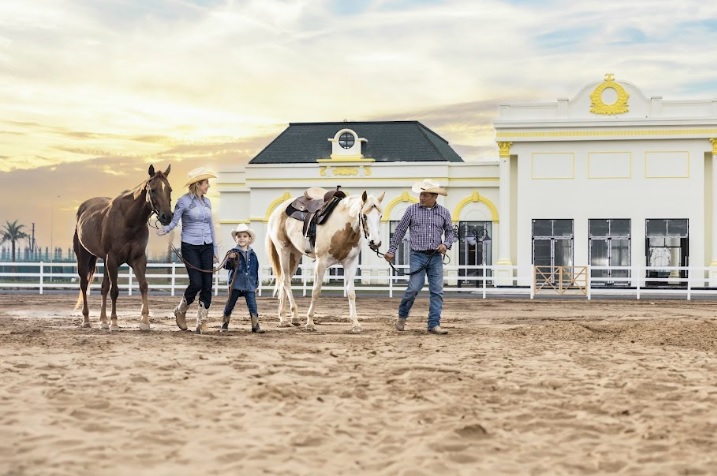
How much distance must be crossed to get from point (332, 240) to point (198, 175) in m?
2.15

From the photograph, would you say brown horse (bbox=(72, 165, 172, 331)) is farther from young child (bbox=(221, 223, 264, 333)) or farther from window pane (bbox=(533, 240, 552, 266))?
window pane (bbox=(533, 240, 552, 266))

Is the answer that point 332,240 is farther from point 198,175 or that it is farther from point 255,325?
point 198,175

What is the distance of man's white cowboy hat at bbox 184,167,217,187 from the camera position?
12.4 m

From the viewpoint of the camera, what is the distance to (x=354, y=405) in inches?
275

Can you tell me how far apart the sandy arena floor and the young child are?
90cm

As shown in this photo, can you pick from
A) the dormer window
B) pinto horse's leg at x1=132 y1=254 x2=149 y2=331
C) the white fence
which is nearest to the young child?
pinto horse's leg at x1=132 y1=254 x2=149 y2=331

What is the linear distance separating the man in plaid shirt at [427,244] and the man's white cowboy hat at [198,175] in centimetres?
249

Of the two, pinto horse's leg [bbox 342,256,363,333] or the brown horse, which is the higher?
the brown horse

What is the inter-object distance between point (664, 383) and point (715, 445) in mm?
2174

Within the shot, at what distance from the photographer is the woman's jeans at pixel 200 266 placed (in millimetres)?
12320

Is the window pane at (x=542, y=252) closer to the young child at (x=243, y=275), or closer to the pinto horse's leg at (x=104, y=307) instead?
the young child at (x=243, y=275)

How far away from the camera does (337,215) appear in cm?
1363

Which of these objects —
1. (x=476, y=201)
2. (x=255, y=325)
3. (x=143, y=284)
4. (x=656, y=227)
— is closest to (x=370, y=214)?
(x=255, y=325)

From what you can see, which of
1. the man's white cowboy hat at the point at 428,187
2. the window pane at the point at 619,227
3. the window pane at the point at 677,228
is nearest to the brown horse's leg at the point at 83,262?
the man's white cowboy hat at the point at 428,187
